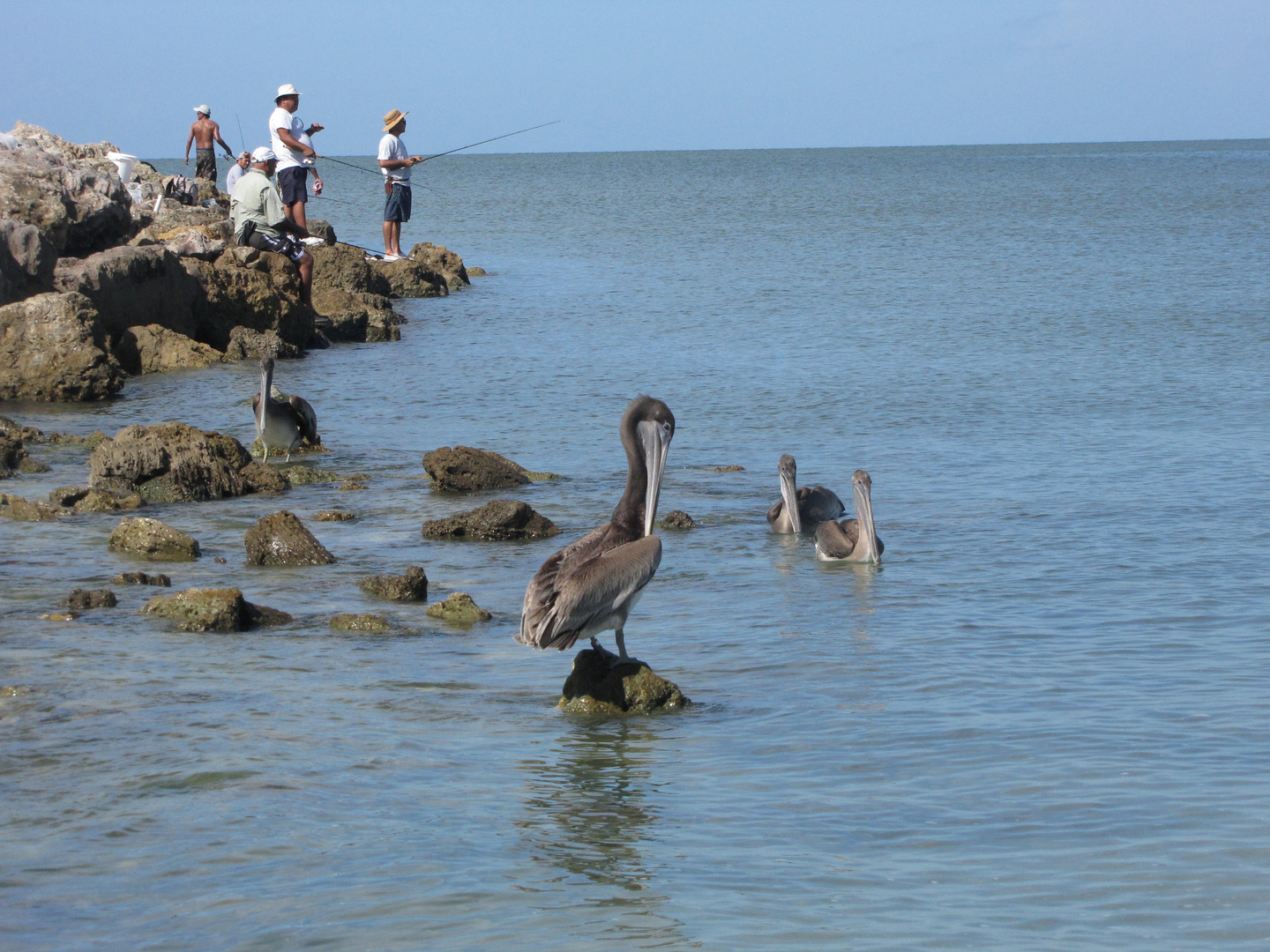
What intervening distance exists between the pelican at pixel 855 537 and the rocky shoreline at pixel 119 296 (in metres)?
8.13

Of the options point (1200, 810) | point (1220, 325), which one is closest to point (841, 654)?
point (1200, 810)

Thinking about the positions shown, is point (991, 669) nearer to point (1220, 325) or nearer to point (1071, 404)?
point (1071, 404)

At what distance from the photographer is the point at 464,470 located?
A: 10711 mm

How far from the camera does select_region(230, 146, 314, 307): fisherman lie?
16891 mm

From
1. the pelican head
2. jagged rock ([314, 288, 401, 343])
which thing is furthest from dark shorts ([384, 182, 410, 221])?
the pelican head

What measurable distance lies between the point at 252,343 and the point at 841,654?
11.5m

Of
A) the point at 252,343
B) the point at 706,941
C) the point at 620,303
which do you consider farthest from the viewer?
the point at 620,303

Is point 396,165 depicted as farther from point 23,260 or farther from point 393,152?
point 23,260

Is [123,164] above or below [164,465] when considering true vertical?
above

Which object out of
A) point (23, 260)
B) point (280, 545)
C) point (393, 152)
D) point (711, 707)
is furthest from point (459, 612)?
point (393, 152)

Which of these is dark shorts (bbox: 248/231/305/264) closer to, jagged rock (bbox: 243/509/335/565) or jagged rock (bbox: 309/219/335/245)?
jagged rock (bbox: 309/219/335/245)

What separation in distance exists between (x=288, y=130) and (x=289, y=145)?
0.17 metres

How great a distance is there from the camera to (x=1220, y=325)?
827 inches

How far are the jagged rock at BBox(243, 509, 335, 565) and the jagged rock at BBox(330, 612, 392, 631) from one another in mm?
1326
